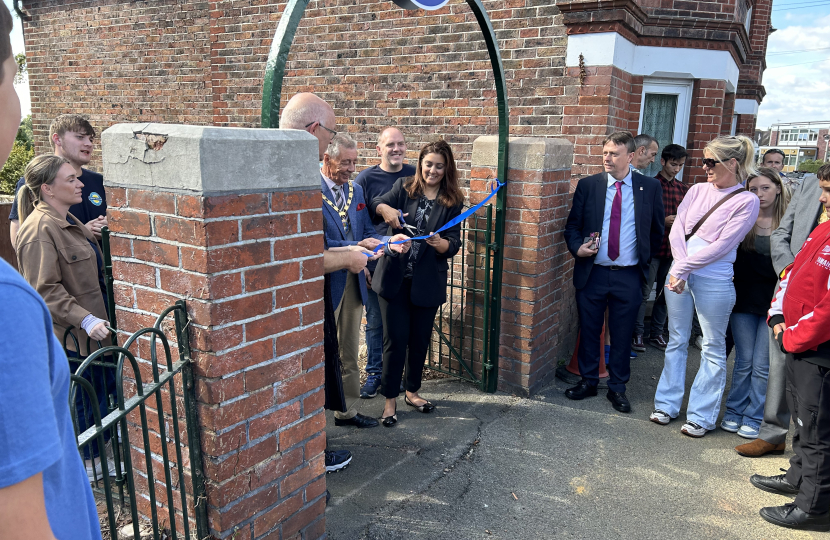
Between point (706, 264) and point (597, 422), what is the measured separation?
139cm

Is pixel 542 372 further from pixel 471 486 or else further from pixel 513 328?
pixel 471 486

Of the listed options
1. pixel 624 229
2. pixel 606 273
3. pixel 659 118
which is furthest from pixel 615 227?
pixel 659 118

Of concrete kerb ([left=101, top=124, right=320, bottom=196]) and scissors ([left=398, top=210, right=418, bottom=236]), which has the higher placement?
concrete kerb ([left=101, top=124, right=320, bottom=196])

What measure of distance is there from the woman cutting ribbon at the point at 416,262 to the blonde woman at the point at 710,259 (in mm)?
1656

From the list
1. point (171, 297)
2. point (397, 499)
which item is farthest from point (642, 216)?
point (171, 297)

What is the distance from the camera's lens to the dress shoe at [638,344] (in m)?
5.86

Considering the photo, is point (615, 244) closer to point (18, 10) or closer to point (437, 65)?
point (437, 65)

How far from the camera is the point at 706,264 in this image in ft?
12.8

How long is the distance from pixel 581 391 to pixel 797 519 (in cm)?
176

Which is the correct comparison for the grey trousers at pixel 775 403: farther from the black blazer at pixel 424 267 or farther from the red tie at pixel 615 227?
the black blazer at pixel 424 267

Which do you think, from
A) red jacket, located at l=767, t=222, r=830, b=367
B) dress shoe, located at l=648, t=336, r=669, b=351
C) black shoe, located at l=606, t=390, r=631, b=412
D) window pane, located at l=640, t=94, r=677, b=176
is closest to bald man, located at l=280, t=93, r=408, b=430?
black shoe, located at l=606, t=390, r=631, b=412

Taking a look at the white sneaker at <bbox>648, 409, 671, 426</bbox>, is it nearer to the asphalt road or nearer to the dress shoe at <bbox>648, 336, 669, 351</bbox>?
the asphalt road

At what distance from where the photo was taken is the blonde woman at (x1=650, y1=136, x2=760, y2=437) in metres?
3.86

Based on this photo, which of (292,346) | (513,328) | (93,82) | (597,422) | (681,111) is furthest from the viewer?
(93,82)
